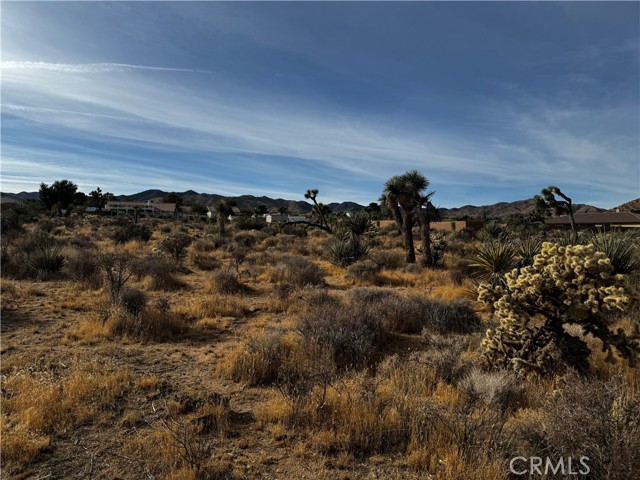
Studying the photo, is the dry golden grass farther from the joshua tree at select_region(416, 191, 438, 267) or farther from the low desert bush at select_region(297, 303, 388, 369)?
the joshua tree at select_region(416, 191, 438, 267)

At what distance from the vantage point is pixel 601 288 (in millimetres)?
4512

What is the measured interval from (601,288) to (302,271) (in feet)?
31.6

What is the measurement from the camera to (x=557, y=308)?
5152mm

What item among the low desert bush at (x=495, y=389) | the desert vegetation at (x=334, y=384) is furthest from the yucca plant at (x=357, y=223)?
the low desert bush at (x=495, y=389)

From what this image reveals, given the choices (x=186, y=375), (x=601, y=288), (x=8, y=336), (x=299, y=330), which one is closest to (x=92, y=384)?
(x=186, y=375)

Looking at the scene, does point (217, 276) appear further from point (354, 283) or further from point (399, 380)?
point (399, 380)

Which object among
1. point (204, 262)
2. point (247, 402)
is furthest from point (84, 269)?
point (247, 402)

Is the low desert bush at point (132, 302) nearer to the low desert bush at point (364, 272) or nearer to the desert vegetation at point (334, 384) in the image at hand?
the desert vegetation at point (334, 384)

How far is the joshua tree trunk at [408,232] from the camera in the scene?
722 inches

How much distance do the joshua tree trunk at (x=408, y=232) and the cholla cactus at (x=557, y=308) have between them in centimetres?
1269

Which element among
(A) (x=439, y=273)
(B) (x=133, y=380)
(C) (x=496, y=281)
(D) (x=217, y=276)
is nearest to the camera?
(B) (x=133, y=380)
